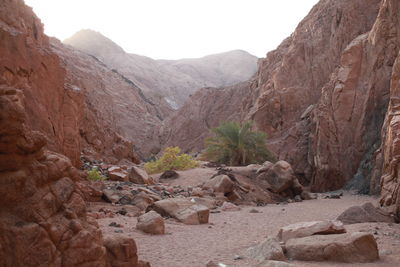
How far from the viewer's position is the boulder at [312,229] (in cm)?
620

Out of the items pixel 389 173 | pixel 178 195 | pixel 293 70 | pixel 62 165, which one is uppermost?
pixel 293 70

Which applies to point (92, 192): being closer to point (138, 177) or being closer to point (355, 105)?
point (138, 177)

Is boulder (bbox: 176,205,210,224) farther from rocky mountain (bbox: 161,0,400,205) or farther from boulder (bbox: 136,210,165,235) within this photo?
rocky mountain (bbox: 161,0,400,205)

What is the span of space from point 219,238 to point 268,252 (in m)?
1.93

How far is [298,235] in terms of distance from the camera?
6.40 meters

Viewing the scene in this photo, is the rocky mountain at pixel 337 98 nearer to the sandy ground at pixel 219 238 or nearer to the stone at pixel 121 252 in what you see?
the sandy ground at pixel 219 238

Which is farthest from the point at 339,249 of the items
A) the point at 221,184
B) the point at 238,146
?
the point at 238,146

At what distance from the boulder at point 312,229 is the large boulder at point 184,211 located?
2.68 meters

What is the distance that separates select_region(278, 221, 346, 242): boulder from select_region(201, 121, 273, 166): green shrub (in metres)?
15.7

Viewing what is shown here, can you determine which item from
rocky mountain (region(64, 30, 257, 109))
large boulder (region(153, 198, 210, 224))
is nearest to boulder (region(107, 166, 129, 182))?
large boulder (region(153, 198, 210, 224))

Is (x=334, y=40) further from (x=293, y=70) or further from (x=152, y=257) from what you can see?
(x=152, y=257)

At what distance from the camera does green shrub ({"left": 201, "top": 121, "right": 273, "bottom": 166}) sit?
73.6ft

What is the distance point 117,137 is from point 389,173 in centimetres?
1510

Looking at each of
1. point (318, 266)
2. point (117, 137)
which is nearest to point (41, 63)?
point (318, 266)
